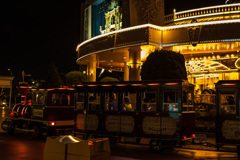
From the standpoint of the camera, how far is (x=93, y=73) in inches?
1265

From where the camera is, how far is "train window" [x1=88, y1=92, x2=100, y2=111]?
43.5ft

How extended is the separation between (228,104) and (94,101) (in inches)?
228

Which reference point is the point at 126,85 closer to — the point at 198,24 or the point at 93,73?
the point at 198,24

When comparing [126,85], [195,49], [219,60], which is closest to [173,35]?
[195,49]

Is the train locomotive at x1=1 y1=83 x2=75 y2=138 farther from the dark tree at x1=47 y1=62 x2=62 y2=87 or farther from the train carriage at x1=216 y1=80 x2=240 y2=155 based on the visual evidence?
the dark tree at x1=47 y1=62 x2=62 y2=87

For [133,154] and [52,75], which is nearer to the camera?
[133,154]

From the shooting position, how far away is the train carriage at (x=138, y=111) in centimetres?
1118

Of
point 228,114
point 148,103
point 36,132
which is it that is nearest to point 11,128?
point 36,132

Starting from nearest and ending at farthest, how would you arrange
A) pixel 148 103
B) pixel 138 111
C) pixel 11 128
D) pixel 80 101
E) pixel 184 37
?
pixel 148 103, pixel 138 111, pixel 80 101, pixel 11 128, pixel 184 37

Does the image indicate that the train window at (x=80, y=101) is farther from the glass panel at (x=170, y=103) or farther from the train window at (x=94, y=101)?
the glass panel at (x=170, y=103)

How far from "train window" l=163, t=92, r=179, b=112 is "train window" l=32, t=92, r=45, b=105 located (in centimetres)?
674

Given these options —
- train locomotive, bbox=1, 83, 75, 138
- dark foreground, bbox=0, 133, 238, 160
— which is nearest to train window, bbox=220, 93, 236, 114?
dark foreground, bbox=0, 133, 238, 160

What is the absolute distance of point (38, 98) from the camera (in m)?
15.5

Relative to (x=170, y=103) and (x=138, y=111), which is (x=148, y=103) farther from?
(x=170, y=103)
